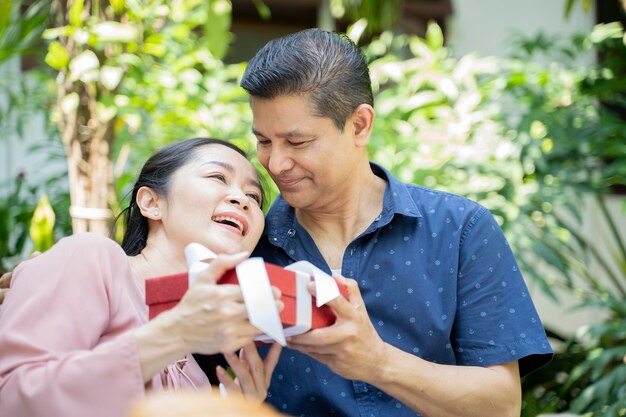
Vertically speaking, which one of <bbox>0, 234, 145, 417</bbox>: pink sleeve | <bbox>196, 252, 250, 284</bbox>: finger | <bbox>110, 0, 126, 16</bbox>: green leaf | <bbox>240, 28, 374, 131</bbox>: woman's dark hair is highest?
<bbox>110, 0, 126, 16</bbox>: green leaf

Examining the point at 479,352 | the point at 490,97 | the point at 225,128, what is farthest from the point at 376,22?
the point at 479,352

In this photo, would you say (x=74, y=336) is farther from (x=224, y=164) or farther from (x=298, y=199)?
(x=298, y=199)

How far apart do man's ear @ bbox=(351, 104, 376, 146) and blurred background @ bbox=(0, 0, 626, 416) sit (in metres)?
1.37

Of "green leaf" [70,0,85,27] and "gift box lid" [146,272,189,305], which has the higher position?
"green leaf" [70,0,85,27]

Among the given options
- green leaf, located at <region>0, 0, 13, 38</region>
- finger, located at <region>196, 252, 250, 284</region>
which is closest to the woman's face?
finger, located at <region>196, 252, 250, 284</region>

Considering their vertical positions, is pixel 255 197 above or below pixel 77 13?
below

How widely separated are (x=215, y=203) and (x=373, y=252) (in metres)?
0.49

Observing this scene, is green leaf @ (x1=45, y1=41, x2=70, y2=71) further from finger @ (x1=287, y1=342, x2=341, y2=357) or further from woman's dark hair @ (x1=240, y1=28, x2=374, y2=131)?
finger @ (x1=287, y1=342, x2=341, y2=357)

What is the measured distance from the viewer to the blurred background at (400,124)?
11.5 ft

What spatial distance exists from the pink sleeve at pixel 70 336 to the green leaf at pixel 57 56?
1708 mm

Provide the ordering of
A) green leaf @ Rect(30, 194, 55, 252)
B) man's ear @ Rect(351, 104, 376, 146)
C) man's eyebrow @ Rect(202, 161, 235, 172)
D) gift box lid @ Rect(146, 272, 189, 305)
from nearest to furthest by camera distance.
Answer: gift box lid @ Rect(146, 272, 189, 305) → man's eyebrow @ Rect(202, 161, 235, 172) → man's ear @ Rect(351, 104, 376, 146) → green leaf @ Rect(30, 194, 55, 252)

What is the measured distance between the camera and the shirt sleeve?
218 cm

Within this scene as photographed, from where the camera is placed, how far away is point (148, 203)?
85.5 inches

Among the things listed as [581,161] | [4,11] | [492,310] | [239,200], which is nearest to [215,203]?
[239,200]
